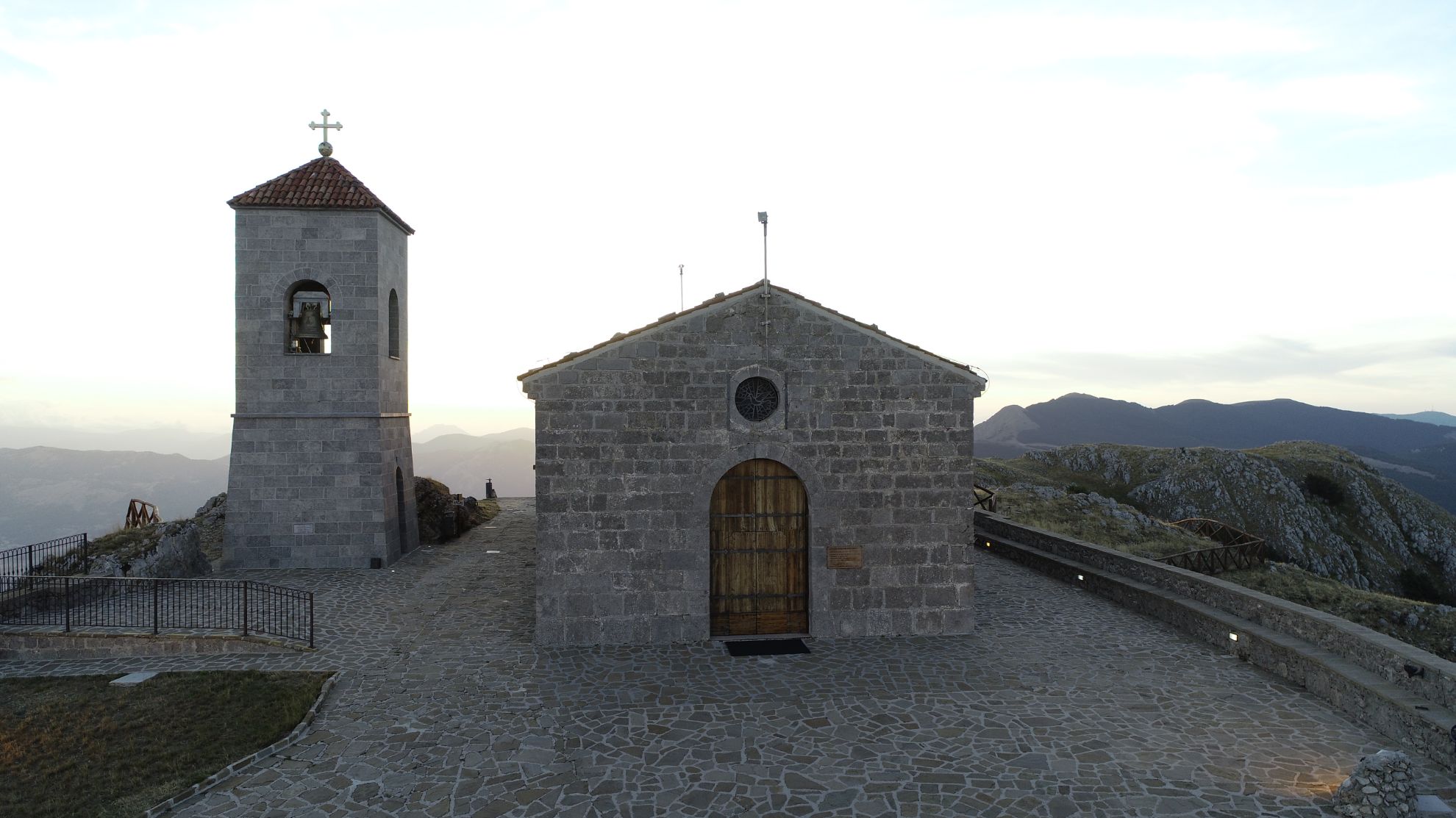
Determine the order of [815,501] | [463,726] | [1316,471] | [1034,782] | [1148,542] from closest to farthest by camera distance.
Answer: [1034,782], [463,726], [815,501], [1148,542], [1316,471]

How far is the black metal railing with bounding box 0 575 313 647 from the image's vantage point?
12016 mm

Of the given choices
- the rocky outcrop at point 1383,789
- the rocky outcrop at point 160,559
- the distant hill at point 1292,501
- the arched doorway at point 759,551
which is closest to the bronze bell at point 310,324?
the rocky outcrop at point 160,559

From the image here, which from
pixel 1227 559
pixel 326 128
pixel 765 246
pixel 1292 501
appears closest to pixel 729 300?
pixel 765 246

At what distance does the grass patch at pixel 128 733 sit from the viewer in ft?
24.0

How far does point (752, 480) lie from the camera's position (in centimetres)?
1216

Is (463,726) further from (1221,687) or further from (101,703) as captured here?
(1221,687)

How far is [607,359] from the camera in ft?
38.4

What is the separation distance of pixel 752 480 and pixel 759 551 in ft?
3.99

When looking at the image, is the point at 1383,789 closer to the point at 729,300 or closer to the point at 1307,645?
the point at 1307,645

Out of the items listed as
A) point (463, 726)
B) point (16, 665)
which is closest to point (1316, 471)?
point (463, 726)

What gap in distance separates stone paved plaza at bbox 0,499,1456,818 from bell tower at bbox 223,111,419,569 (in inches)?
225

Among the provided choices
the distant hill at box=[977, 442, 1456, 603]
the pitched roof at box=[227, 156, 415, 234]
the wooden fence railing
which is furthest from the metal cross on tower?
the distant hill at box=[977, 442, 1456, 603]

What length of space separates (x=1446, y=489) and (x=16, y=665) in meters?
206

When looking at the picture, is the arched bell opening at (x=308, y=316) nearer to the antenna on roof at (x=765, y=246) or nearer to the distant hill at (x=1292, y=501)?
the antenna on roof at (x=765, y=246)
